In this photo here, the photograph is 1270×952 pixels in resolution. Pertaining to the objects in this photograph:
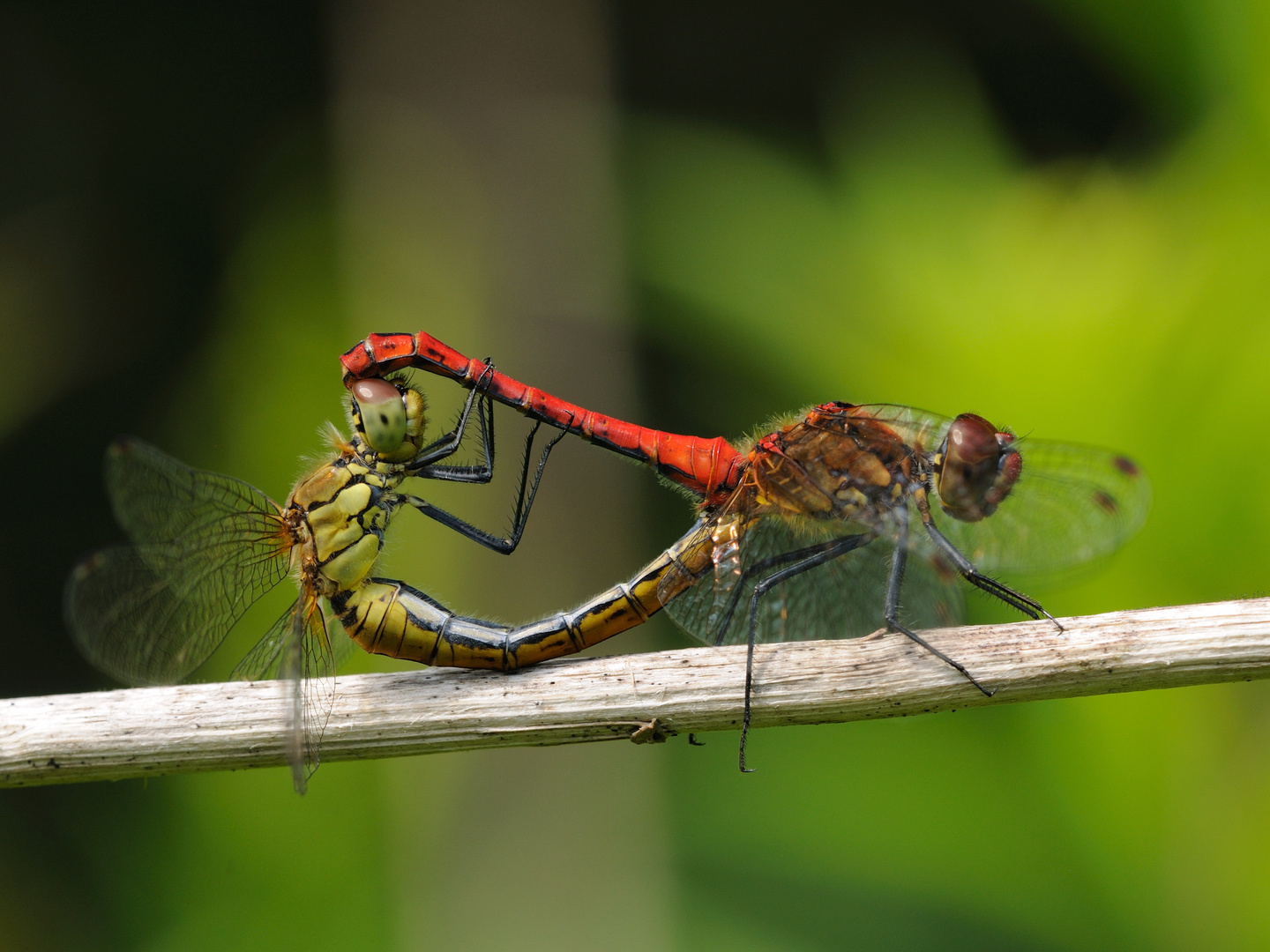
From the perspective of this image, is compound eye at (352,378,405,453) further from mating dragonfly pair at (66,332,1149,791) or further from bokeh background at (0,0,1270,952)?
bokeh background at (0,0,1270,952)

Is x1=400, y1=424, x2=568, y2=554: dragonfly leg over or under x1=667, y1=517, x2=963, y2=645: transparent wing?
over

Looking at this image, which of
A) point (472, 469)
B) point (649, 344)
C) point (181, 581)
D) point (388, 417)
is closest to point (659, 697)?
point (472, 469)

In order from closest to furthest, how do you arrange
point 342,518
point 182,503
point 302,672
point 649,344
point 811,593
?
point 302,672, point 342,518, point 182,503, point 811,593, point 649,344

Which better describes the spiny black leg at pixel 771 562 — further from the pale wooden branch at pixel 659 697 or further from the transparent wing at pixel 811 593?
the pale wooden branch at pixel 659 697

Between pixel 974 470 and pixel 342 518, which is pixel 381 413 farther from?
pixel 974 470

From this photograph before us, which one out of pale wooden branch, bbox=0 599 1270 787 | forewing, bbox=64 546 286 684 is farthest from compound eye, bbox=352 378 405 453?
pale wooden branch, bbox=0 599 1270 787

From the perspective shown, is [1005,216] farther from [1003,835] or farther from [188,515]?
[188,515]
